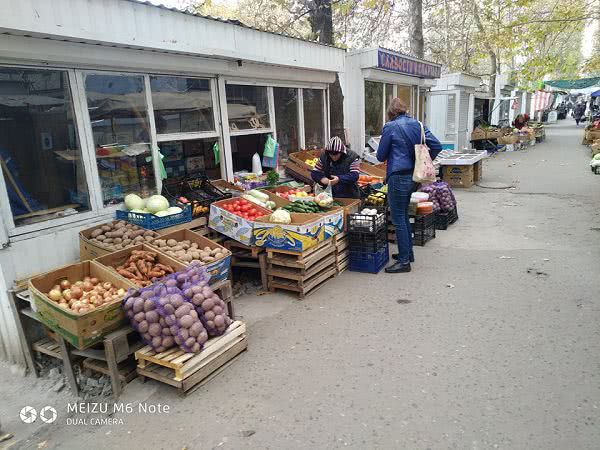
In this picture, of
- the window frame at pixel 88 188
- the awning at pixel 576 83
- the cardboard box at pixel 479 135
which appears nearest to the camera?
the window frame at pixel 88 188

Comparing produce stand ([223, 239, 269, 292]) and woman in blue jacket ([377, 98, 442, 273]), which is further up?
woman in blue jacket ([377, 98, 442, 273])

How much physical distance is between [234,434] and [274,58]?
589 centimetres

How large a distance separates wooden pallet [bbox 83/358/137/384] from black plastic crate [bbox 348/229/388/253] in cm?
336

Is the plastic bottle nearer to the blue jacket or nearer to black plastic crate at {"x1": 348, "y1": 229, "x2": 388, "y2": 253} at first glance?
black plastic crate at {"x1": 348, "y1": 229, "x2": 388, "y2": 253}

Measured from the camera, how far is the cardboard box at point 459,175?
1186 centimetres

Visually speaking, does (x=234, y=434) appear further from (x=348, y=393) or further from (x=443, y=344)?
(x=443, y=344)

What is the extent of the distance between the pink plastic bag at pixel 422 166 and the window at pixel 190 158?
314cm

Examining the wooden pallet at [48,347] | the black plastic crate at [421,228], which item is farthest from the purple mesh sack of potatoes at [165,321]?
the black plastic crate at [421,228]

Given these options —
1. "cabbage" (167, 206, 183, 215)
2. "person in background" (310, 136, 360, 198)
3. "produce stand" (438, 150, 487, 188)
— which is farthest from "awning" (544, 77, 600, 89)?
"cabbage" (167, 206, 183, 215)

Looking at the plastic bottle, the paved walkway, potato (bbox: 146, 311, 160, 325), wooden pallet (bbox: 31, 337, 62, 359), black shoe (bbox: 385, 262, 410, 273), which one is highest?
the plastic bottle

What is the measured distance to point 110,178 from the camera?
509 centimetres

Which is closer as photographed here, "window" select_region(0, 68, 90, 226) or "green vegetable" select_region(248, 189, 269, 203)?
"window" select_region(0, 68, 90, 226)

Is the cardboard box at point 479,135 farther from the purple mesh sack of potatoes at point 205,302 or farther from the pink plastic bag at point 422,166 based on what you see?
the purple mesh sack of potatoes at point 205,302

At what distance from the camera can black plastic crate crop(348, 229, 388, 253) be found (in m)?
5.74
